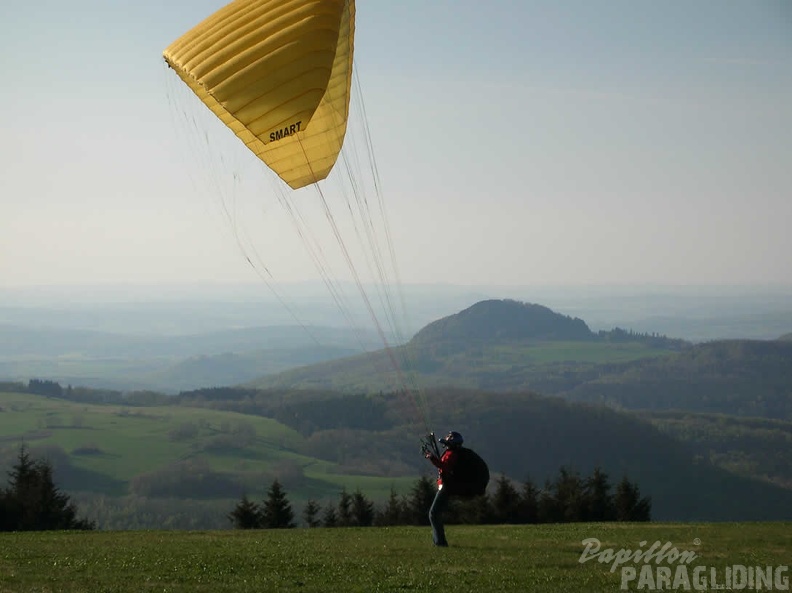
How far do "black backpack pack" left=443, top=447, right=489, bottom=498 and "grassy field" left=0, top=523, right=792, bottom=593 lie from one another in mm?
1248

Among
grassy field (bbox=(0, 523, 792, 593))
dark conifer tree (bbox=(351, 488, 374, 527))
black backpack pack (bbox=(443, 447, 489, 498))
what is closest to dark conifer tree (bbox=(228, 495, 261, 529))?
dark conifer tree (bbox=(351, 488, 374, 527))

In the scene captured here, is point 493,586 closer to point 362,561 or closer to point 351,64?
point 362,561

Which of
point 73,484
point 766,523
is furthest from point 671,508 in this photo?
point 766,523

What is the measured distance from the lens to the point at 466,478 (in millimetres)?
17406

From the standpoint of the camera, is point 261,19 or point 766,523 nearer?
point 261,19

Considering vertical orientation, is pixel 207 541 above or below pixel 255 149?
below

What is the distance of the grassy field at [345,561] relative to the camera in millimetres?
14016

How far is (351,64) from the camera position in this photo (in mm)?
20594

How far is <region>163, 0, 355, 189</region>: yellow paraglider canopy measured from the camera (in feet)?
60.8

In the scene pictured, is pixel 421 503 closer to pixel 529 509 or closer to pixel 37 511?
pixel 529 509

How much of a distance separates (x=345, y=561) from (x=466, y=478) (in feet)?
9.56

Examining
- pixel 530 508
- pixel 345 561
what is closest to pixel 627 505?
pixel 530 508

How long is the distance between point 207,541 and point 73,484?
18204 cm

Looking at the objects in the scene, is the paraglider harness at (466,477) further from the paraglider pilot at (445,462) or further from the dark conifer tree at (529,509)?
the dark conifer tree at (529,509)
